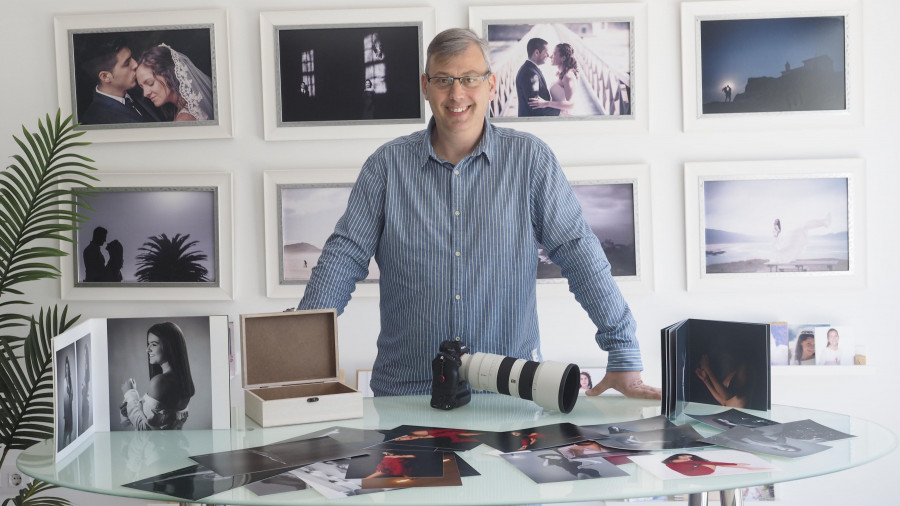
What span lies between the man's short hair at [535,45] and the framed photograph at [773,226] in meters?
0.79

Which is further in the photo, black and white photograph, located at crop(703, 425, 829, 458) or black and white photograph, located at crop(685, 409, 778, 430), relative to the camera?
black and white photograph, located at crop(685, 409, 778, 430)

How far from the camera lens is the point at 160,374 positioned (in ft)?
6.61

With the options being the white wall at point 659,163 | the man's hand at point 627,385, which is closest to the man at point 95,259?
the white wall at point 659,163

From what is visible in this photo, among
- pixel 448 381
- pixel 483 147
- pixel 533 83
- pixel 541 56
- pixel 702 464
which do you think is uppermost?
pixel 541 56

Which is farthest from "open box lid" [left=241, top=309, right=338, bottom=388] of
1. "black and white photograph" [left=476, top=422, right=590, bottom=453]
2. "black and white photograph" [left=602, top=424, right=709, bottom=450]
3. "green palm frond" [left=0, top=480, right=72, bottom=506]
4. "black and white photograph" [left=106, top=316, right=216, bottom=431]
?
"green palm frond" [left=0, top=480, right=72, bottom=506]

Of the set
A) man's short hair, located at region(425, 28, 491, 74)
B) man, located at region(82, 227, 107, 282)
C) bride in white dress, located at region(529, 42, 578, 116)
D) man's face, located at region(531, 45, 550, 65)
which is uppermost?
man's face, located at region(531, 45, 550, 65)

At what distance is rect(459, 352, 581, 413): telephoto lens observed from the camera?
2041 millimetres

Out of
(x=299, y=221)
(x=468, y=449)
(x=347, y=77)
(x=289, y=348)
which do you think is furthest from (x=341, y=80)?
(x=468, y=449)

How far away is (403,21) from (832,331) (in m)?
2.20

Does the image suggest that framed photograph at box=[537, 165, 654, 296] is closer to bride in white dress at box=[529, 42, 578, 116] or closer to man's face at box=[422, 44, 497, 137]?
bride in white dress at box=[529, 42, 578, 116]

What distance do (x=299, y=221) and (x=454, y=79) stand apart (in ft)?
4.80

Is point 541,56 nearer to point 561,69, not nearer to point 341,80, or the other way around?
point 561,69

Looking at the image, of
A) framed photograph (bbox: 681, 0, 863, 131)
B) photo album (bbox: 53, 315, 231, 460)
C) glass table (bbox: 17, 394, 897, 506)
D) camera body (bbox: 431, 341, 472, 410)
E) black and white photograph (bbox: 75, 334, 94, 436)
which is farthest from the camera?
framed photograph (bbox: 681, 0, 863, 131)

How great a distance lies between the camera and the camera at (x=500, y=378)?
205 centimetres
